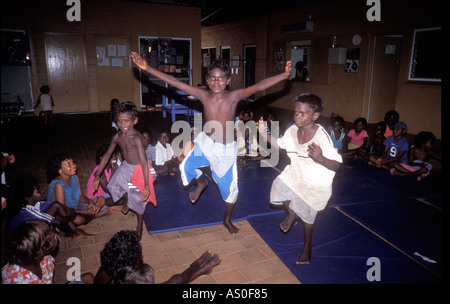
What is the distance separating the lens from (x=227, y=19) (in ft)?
56.8

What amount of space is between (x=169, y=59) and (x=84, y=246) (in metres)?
10.9

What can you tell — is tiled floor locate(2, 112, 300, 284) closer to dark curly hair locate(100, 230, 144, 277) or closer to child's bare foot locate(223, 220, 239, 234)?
child's bare foot locate(223, 220, 239, 234)

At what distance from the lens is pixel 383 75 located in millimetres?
10078

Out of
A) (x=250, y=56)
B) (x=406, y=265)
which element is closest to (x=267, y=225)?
(x=406, y=265)

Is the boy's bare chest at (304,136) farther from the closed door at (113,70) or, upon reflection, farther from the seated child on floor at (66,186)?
the closed door at (113,70)

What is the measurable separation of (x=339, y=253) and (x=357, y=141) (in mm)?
4266

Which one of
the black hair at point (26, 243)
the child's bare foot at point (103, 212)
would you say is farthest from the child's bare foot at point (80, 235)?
the black hair at point (26, 243)

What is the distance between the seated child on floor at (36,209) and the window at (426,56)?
29.1 feet

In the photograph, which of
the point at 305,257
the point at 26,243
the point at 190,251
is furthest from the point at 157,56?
the point at 26,243

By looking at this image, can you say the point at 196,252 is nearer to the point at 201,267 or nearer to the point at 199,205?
the point at 201,267

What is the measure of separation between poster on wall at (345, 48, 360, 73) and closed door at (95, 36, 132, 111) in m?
8.21

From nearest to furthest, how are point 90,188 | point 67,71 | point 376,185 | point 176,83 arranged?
point 176,83
point 90,188
point 376,185
point 67,71

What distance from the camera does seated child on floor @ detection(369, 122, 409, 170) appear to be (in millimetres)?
6027
